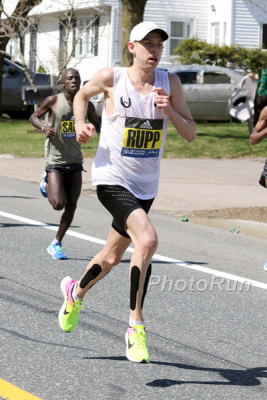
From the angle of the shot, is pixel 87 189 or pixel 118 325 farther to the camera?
pixel 87 189

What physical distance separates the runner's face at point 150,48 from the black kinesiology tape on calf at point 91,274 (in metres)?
1.35

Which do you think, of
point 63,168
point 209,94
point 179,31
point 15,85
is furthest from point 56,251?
point 179,31

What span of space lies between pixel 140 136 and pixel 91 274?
980 mm

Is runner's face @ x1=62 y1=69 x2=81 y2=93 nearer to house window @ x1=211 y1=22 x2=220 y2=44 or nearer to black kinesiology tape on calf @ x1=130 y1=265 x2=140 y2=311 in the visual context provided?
black kinesiology tape on calf @ x1=130 y1=265 x2=140 y2=311

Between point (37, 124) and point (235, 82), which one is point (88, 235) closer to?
point (37, 124)

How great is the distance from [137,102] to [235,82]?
22556 mm

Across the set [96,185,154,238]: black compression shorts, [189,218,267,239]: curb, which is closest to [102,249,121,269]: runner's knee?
[96,185,154,238]: black compression shorts

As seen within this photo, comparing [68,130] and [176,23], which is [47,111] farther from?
[176,23]

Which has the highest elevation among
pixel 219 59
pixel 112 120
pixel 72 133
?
pixel 112 120

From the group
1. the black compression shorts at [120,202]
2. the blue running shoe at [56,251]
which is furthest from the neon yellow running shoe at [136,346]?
the blue running shoe at [56,251]

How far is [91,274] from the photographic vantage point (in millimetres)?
5664

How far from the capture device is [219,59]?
35.4m

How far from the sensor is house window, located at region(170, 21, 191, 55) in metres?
39.7

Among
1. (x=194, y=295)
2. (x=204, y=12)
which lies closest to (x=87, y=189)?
(x=194, y=295)
